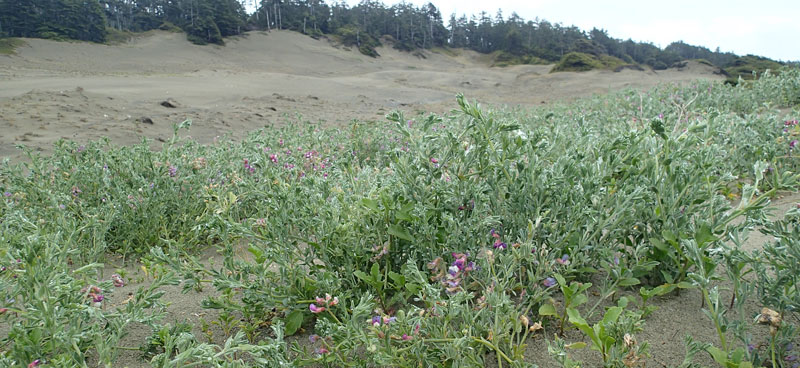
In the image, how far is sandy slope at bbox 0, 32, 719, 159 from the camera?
8203 mm

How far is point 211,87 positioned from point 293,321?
14.4m

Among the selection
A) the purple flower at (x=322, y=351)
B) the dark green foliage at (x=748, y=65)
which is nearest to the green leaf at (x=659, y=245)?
the purple flower at (x=322, y=351)

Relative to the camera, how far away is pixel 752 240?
2.67 m

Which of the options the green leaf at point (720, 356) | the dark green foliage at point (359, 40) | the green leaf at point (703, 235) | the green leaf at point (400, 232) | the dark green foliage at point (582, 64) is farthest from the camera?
the dark green foliage at point (359, 40)

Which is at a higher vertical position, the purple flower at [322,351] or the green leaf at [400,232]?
the green leaf at [400,232]

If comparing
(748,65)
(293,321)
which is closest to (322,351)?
(293,321)

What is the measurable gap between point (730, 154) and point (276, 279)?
12.2 ft

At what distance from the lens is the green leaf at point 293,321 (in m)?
1.96

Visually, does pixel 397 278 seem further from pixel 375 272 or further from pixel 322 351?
pixel 322 351

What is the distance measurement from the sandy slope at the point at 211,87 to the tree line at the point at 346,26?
80.7 inches

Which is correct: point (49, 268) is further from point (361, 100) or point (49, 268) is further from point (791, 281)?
point (361, 100)

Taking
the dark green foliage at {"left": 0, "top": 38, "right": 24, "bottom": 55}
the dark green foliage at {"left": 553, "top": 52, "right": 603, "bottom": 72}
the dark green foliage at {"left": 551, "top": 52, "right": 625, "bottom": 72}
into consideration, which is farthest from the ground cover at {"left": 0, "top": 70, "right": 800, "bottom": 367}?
the dark green foliage at {"left": 551, "top": 52, "right": 625, "bottom": 72}

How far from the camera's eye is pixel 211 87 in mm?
15008

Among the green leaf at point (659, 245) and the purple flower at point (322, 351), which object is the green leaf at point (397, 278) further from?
the green leaf at point (659, 245)
